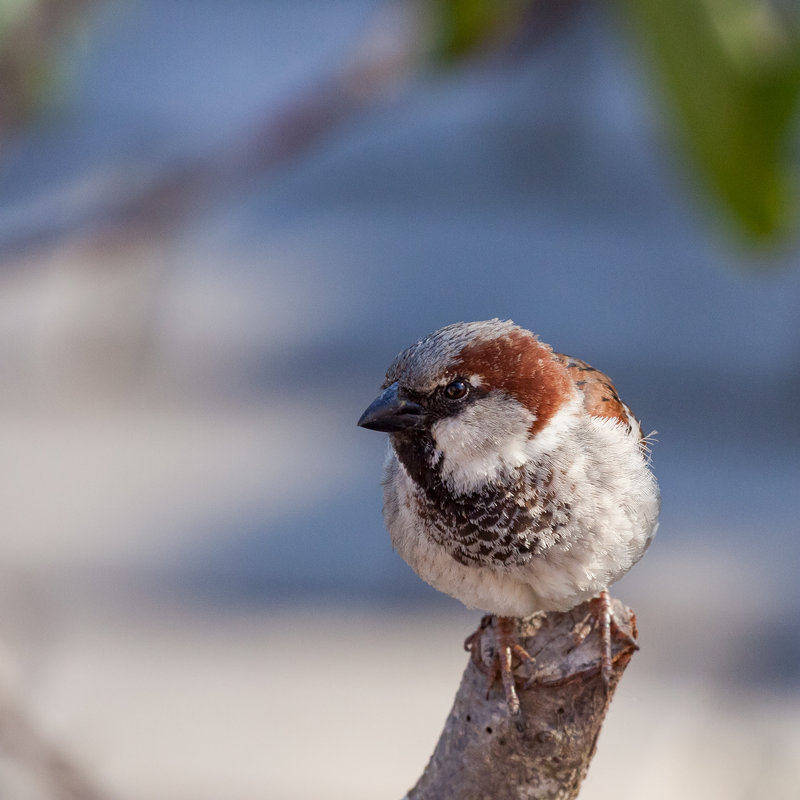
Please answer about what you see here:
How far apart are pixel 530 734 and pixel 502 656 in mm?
63

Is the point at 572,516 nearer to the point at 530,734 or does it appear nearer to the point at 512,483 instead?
the point at 512,483

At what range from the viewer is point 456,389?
0.58m

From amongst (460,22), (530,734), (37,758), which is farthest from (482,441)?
(460,22)

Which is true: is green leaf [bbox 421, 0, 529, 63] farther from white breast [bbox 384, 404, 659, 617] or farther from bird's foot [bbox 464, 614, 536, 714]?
bird's foot [bbox 464, 614, 536, 714]

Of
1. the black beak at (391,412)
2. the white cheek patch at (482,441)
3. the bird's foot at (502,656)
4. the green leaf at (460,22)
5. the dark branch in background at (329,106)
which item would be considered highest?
the dark branch in background at (329,106)

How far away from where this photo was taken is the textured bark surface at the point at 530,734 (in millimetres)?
514

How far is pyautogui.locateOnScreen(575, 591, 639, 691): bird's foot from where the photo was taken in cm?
54

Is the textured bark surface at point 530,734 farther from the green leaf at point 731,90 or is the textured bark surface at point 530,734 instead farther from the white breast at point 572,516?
the green leaf at point 731,90

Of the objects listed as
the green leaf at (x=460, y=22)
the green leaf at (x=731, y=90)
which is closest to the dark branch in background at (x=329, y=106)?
the green leaf at (x=460, y=22)

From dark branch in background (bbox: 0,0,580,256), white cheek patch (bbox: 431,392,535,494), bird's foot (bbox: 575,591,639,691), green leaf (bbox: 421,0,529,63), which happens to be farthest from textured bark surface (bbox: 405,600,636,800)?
dark branch in background (bbox: 0,0,580,256)

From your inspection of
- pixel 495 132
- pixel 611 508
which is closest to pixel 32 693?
pixel 611 508

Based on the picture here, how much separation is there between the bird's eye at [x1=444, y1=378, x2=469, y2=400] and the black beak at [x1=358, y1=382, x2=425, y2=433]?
2 cm

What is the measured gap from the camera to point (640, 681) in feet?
5.07

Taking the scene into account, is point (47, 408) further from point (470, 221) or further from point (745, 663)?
point (745, 663)
